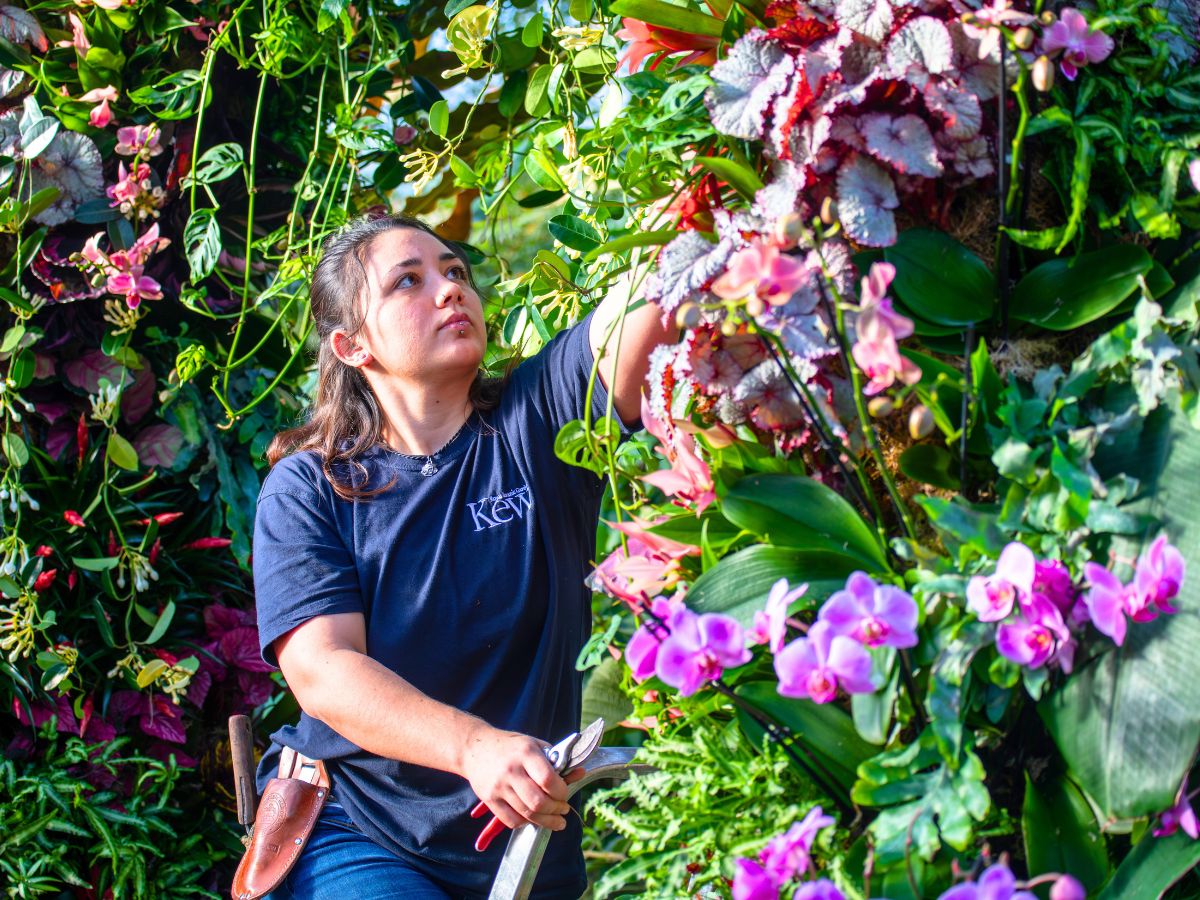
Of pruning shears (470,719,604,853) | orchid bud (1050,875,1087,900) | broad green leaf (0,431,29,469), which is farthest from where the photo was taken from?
broad green leaf (0,431,29,469)

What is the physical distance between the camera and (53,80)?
2246mm

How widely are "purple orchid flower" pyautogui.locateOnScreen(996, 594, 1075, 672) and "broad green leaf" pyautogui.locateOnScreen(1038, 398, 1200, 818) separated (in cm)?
3

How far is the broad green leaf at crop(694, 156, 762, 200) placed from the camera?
982mm

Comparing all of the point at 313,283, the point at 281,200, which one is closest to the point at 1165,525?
the point at 313,283

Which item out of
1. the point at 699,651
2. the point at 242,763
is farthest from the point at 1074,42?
the point at 242,763

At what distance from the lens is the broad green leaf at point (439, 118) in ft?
6.48

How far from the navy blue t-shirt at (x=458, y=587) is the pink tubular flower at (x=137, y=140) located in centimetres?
81

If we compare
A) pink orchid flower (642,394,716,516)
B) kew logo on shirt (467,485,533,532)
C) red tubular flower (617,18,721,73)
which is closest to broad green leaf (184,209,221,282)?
kew logo on shirt (467,485,533,532)

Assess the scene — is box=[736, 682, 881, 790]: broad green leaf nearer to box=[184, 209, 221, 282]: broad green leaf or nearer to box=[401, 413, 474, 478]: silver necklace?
box=[401, 413, 474, 478]: silver necklace

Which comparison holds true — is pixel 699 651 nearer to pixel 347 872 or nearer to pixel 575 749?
pixel 575 749

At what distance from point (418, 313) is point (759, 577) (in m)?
1.03

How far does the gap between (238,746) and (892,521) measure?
1217mm

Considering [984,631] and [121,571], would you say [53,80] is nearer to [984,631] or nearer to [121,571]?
[121,571]

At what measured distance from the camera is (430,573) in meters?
1.70
